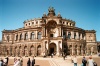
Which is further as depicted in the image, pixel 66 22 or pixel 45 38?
pixel 66 22

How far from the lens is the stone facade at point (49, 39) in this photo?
53.8 meters

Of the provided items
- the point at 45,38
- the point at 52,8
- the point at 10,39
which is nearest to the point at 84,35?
the point at 52,8

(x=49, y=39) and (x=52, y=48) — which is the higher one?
(x=49, y=39)

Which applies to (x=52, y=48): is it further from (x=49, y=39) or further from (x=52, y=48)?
(x=49, y=39)

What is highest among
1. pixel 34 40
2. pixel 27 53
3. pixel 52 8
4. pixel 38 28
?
pixel 52 8

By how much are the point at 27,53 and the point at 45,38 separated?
1170cm

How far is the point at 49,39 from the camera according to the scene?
2077 inches

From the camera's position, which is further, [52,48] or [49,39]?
[52,48]

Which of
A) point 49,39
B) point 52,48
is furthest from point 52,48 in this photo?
point 49,39

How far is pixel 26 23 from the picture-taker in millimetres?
74062

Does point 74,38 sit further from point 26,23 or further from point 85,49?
point 26,23

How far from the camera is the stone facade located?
53.8 metres

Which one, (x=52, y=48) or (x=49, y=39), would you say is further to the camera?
(x=52, y=48)

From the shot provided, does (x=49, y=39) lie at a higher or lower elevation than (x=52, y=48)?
higher
